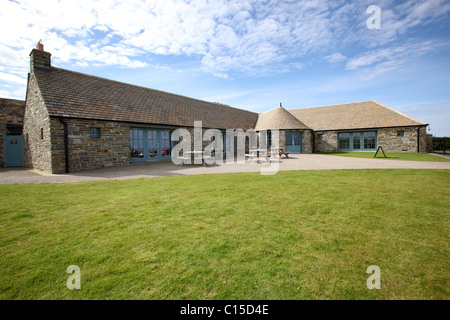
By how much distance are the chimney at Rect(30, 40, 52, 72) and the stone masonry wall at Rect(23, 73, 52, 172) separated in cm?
79

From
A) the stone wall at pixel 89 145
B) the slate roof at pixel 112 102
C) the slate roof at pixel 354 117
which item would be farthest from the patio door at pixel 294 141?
the stone wall at pixel 89 145

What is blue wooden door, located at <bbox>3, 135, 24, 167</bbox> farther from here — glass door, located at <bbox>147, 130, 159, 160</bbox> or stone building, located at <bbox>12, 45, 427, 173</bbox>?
glass door, located at <bbox>147, 130, 159, 160</bbox>

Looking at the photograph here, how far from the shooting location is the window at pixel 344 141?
24.4 meters

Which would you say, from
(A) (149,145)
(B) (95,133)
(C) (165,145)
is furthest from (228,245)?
(C) (165,145)

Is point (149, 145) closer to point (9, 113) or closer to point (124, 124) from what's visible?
point (124, 124)

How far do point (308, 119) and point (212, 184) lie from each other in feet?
80.9

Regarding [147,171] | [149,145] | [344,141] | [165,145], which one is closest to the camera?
[147,171]

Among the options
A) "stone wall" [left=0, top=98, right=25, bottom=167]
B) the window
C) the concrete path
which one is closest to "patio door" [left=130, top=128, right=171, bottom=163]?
the concrete path

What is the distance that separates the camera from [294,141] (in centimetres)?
2405

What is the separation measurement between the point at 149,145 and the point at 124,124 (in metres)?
2.41

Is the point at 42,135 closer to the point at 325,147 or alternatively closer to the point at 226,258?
the point at 226,258

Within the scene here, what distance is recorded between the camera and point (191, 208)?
478 cm
